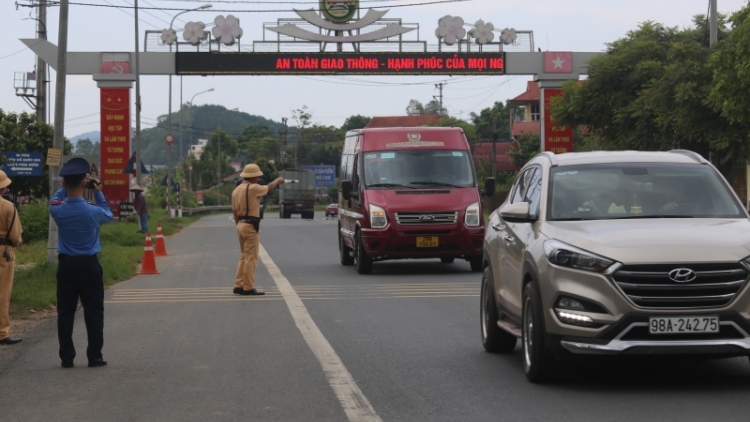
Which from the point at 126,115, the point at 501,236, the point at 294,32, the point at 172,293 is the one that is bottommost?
the point at 172,293

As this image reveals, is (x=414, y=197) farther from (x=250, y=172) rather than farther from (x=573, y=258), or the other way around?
(x=573, y=258)

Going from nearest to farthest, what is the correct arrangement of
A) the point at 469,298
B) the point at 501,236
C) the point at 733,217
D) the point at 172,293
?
the point at 733,217 → the point at 501,236 → the point at 469,298 → the point at 172,293

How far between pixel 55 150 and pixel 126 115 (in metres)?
27.0

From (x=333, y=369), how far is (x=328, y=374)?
0.26 metres

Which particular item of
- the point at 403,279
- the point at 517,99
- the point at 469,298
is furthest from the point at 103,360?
the point at 517,99

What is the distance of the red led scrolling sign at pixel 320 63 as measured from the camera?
44.9 metres

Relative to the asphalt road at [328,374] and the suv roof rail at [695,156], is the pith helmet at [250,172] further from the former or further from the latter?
the suv roof rail at [695,156]

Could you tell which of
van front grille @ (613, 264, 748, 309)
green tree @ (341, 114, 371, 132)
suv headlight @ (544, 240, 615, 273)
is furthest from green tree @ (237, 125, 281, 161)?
van front grille @ (613, 264, 748, 309)

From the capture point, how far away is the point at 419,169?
1988cm

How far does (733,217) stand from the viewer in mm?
8344

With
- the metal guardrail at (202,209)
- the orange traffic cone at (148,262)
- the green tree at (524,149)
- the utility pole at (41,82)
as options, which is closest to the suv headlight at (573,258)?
the orange traffic cone at (148,262)

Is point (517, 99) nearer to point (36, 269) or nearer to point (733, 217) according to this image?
point (36, 269)

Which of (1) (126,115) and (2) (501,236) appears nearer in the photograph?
(2) (501,236)

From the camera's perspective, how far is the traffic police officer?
9516 millimetres
